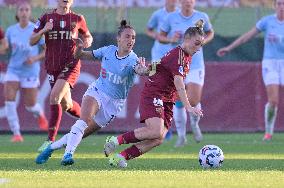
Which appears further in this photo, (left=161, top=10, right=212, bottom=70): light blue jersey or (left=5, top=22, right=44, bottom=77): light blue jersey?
(left=5, top=22, right=44, bottom=77): light blue jersey

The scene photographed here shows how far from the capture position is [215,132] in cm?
2011

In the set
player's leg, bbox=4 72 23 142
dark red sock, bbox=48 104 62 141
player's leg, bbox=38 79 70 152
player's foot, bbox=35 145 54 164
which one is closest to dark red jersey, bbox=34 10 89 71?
player's leg, bbox=38 79 70 152

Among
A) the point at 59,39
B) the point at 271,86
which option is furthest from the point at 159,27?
the point at 59,39

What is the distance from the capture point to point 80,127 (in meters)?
12.1

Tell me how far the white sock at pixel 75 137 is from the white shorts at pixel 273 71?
631 centimetres

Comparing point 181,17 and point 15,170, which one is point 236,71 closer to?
point 181,17

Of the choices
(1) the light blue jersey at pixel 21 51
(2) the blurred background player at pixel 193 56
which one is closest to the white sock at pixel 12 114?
(1) the light blue jersey at pixel 21 51

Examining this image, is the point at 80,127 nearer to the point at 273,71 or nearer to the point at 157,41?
the point at 157,41

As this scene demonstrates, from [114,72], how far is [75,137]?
0.99 m

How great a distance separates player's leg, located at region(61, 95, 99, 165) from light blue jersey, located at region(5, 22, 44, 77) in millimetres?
5885

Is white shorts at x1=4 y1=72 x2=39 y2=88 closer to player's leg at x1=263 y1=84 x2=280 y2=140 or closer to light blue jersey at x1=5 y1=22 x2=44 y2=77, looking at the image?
light blue jersey at x1=5 y1=22 x2=44 y2=77

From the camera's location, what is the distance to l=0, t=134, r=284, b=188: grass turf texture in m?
10.0

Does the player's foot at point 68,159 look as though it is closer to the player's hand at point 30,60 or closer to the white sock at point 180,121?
the white sock at point 180,121

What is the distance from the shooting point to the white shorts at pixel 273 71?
17.8m
